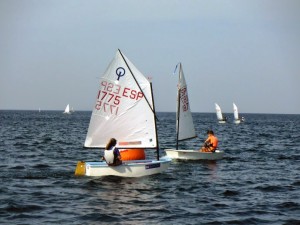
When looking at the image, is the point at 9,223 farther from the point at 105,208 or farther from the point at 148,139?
the point at 148,139

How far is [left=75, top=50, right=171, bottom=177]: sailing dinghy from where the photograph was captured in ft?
79.5

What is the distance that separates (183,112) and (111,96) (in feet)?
35.7

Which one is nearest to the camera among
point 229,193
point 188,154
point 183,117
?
point 229,193

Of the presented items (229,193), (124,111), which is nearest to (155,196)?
(229,193)

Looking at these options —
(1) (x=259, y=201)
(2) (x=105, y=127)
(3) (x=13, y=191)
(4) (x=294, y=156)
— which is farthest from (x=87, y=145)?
(4) (x=294, y=156)

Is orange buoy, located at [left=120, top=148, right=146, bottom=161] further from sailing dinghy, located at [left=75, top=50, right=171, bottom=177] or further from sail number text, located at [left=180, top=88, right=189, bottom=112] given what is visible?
sail number text, located at [left=180, top=88, right=189, bottom=112]

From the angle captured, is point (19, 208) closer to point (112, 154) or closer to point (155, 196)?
point (155, 196)

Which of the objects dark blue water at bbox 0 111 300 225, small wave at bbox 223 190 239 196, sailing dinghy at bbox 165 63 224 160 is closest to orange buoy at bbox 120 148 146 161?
dark blue water at bbox 0 111 300 225

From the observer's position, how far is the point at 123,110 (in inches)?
961

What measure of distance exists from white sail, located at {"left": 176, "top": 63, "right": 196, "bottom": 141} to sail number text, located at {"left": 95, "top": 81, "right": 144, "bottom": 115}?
984cm

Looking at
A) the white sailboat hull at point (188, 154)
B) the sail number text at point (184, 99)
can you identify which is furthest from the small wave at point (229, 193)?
the sail number text at point (184, 99)

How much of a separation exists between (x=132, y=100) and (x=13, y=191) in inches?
291

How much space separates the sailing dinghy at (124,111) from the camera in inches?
954

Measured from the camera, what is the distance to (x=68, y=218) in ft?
51.4
